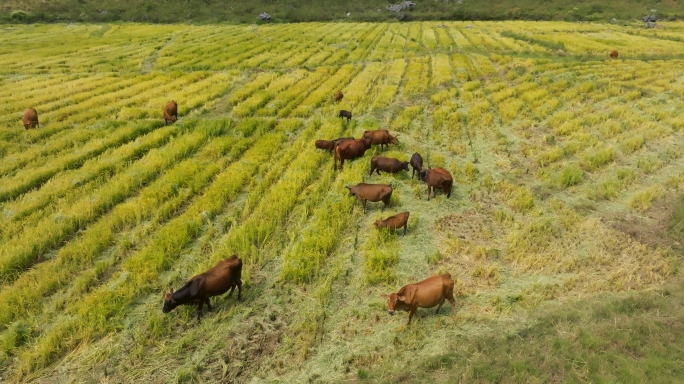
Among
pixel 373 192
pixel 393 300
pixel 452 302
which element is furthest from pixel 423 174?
pixel 393 300

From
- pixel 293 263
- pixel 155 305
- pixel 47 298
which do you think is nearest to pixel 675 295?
pixel 293 263

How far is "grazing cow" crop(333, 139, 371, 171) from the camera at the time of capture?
12430 mm

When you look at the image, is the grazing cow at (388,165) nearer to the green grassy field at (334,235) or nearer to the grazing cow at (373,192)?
the green grassy field at (334,235)

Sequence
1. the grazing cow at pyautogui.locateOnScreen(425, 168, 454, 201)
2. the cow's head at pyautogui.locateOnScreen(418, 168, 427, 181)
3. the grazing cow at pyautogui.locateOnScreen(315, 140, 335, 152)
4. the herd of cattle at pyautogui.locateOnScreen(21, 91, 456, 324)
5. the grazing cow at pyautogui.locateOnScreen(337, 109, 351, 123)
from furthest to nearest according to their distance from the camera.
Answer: the grazing cow at pyautogui.locateOnScreen(337, 109, 351, 123)
the grazing cow at pyautogui.locateOnScreen(315, 140, 335, 152)
the cow's head at pyautogui.locateOnScreen(418, 168, 427, 181)
the grazing cow at pyautogui.locateOnScreen(425, 168, 454, 201)
the herd of cattle at pyautogui.locateOnScreen(21, 91, 456, 324)

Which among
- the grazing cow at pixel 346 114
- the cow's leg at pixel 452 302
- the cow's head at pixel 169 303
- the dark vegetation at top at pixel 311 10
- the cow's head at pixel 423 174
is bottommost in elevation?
the cow's leg at pixel 452 302

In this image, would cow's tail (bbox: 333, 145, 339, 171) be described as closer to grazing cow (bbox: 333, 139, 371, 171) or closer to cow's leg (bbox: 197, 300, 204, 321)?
grazing cow (bbox: 333, 139, 371, 171)

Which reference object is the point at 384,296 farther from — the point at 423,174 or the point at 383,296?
the point at 423,174

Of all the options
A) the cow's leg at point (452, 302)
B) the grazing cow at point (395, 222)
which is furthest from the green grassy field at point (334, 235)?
the grazing cow at point (395, 222)

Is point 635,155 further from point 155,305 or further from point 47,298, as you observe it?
point 47,298

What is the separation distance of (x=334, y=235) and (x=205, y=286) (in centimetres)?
312

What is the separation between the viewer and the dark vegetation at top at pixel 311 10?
5884 centimetres

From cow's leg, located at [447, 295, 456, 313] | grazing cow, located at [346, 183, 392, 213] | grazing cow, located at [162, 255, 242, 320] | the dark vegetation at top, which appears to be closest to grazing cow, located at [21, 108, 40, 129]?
grazing cow, located at [162, 255, 242, 320]

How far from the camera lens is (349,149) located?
494 inches

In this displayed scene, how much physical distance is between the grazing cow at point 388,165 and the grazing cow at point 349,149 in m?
1.08
